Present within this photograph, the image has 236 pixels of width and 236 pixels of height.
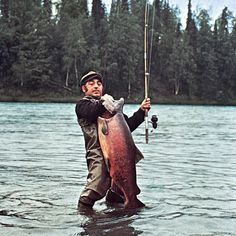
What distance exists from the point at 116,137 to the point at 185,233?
4.87ft

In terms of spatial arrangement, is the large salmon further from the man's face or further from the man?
the man's face

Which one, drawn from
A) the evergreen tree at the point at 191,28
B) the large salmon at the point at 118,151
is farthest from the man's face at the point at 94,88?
the evergreen tree at the point at 191,28

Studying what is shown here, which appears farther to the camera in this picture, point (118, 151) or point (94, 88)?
point (94, 88)

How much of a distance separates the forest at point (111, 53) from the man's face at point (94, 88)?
6625cm

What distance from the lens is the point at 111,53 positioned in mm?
91375

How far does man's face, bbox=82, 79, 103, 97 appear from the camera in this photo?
25.4ft

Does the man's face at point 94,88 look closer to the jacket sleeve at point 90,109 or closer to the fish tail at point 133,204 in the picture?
the jacket sleeve at point 90,109

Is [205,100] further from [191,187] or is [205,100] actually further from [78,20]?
[191,187]

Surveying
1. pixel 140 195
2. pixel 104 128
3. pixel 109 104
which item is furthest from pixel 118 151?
pixel 140 195

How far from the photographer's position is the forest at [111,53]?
8256 cm

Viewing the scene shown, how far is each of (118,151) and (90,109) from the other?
611 millimetres

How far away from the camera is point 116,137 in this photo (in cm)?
740

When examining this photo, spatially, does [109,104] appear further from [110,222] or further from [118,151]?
[110,222]

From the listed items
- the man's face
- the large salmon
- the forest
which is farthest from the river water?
the forest
